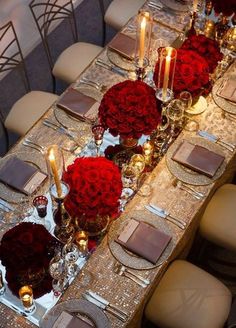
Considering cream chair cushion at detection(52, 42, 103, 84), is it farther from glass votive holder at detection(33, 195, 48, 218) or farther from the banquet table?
glass votive holder at detection(33, 195, 48, 218)

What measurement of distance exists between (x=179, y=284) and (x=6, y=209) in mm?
1184

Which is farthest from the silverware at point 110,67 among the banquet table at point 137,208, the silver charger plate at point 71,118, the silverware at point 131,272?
the silverware at point 131,272

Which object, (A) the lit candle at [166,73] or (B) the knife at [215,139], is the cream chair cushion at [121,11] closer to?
(B) the knife at [215,139]

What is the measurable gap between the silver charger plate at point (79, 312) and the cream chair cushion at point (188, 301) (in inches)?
24.5

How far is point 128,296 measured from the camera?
3.14 m

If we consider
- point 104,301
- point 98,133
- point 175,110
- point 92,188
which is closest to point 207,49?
point 175,110

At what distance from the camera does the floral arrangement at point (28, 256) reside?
2881 mm

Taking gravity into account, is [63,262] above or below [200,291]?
below

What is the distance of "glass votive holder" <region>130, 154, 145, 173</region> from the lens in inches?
138

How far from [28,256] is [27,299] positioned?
256 mm

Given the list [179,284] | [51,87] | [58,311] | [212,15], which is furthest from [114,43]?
[58,311]

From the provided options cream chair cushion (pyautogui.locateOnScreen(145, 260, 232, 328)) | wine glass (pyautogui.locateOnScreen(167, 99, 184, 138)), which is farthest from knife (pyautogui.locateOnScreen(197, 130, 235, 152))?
cream chair cushion (pyautogui.locateOnScreen(145, 260, 232, 328))

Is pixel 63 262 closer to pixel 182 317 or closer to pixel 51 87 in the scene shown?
pixel 182 317

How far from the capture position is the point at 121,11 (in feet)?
16.7
